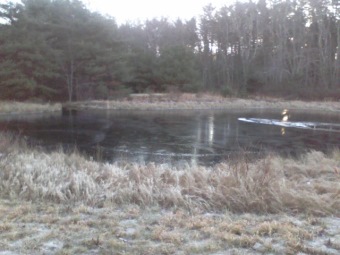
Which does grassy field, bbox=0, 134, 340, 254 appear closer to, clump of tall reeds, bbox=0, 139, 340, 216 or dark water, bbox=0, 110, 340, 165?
clump of tall reeds, bbox=0, 139, 340, 216

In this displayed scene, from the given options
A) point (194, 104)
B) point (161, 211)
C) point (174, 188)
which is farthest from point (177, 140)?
point (194, 104)

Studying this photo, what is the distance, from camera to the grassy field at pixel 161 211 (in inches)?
149

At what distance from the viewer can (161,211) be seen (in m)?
5.11

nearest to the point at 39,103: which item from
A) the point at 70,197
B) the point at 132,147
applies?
the point at 132,147

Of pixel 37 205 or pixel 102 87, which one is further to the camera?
pixel 102 87

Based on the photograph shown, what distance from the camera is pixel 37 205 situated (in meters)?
5.16

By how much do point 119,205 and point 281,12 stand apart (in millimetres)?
46770

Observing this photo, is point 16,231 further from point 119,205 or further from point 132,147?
point 132,147

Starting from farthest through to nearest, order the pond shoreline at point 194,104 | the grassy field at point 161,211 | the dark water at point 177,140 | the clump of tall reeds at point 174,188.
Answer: the pond shoreline at point 194,104, the dark water at point 177,140, the clump of tall reeds at point 174,188, the grassy field at point 161,211

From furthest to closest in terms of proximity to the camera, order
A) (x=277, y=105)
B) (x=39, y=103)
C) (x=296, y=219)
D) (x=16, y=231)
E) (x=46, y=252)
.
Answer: (x=277, y=105)
(x=39, y=103)
(x=296, y=219)
(x=16, y=231)
(x=46, y=252)

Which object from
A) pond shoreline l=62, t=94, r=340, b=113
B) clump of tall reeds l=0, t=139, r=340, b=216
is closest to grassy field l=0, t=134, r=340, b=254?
clump of tall reeds l=0, t=139, r=340, b=216

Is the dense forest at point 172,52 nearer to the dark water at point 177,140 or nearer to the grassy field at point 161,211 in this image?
the dark water at point 177,140

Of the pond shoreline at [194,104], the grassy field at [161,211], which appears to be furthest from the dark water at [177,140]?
the pond shoreline at [194,104]

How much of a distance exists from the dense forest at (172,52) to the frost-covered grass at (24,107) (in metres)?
1.59
